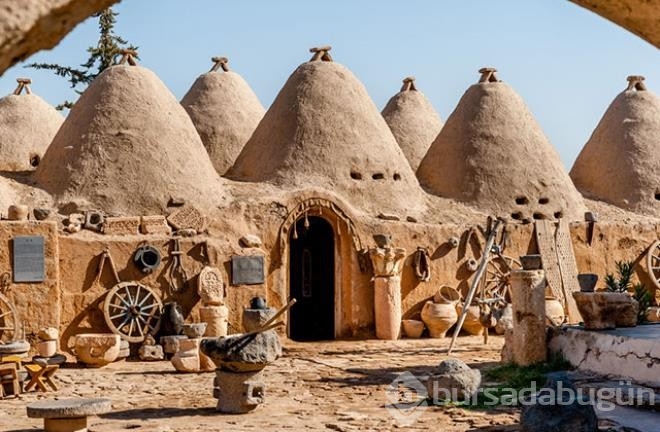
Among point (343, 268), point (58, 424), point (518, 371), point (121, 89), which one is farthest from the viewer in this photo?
point (121, 89)

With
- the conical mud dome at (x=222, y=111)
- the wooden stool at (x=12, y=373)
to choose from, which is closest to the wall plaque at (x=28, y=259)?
the wooden stool at (x=12, y=373)

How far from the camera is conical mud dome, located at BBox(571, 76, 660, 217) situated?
21359 mm

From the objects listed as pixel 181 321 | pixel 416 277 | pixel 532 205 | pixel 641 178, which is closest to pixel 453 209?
pixel 532 205

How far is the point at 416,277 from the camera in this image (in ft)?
54.2

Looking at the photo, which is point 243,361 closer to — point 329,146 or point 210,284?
point 210,284

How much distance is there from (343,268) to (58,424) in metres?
9.06

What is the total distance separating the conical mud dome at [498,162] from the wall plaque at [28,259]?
9942mm

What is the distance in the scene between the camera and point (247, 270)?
49.4ft

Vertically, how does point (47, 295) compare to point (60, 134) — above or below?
below

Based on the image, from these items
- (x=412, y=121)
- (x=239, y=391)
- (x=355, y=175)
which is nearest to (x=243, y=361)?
(x=239, y=391)

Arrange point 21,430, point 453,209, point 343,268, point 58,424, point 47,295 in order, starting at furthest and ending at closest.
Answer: point 453,209 < point 343,268 < point 47,295 < point 21,430 < point 58,424

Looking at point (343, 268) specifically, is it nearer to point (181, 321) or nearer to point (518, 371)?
point (181, 321)

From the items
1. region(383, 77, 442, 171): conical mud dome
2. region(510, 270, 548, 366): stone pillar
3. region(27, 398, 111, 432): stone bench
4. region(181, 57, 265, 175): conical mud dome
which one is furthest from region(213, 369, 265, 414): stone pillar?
region(383, 77, 442, 171): conical mud dome

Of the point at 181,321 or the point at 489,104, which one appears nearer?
the point at 181,321
